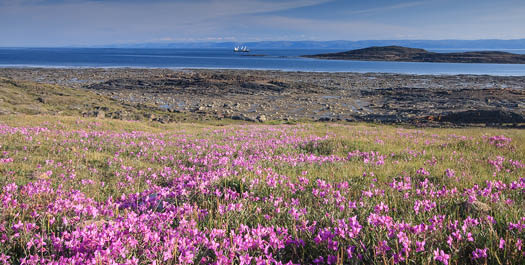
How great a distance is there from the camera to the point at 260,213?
148 inches

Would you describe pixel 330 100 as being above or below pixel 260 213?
below

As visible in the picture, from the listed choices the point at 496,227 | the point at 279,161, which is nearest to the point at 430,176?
the point at 496,227

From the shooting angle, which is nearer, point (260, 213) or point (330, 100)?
point (260, 213)

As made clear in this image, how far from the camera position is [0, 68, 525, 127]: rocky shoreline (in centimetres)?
3416

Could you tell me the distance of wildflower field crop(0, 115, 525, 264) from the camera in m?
2.56

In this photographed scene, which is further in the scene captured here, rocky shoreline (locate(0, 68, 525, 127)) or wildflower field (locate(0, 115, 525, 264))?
rocky shoreline (locate(0, 68, 525, 127))

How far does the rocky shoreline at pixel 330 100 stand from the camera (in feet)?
112

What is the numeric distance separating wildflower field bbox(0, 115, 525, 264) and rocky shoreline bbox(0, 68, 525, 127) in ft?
82.4

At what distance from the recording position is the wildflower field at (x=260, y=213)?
256 cm

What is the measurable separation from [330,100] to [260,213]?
1813 inches

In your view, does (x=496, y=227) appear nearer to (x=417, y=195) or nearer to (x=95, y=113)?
(x=417, y=195)

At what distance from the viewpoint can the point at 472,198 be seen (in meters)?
3.86

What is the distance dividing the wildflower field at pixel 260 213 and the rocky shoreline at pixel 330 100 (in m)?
25.1

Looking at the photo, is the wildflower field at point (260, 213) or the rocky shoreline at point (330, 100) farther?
the rocky shoreline at point (330, 100)
